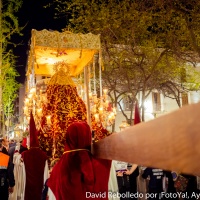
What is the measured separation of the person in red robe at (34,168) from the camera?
6.72 m

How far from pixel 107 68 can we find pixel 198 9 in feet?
32.0

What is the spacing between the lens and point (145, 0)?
43.3 ft

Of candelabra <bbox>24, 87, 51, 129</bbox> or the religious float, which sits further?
candelabra <bbox>24, 87, 51, 129</bbox>

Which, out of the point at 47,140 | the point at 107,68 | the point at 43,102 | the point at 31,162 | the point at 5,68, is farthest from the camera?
the point at 107,68

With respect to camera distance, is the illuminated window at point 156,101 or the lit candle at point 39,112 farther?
the illuminated window at point 156,101

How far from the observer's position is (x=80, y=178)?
318 centimetres

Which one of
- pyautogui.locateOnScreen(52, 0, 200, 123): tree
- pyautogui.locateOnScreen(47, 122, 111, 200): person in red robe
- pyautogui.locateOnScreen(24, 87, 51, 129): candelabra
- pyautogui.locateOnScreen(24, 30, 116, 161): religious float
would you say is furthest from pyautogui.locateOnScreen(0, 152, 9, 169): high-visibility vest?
pyautogui.locateOnScreen(52, 0, 200, 123): tree

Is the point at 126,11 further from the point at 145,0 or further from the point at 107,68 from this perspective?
the point at 107,68

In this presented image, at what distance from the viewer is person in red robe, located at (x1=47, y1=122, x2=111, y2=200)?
315 cm

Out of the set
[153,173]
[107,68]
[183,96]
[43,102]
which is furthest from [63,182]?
[183,96]

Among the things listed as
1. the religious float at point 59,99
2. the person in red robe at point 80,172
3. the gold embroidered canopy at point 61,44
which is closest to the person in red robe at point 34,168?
the religious float at point 59,99

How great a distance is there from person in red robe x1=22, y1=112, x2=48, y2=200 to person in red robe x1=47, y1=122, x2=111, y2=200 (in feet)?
11.3

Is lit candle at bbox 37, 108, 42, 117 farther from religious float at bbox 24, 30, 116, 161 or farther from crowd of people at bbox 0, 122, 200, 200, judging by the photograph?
crowd of people at bbox 0, 122, 200, 200

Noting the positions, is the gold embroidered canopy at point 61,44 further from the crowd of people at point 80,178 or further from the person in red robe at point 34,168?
the crowd of people at point 80,178
